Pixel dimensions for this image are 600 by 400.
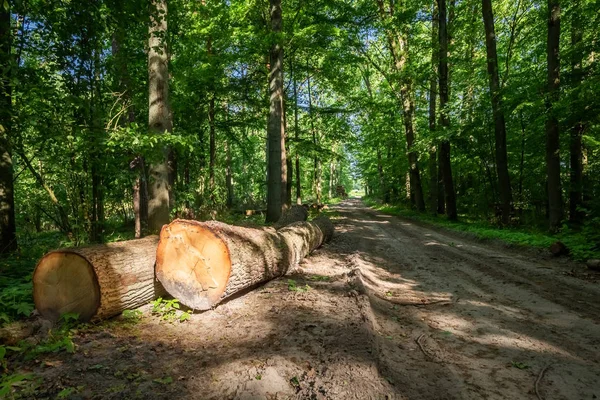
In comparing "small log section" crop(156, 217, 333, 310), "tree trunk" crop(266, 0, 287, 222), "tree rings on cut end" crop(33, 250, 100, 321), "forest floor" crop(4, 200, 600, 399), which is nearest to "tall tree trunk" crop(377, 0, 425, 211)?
"tree trunk" crop(266, 0, 287, 222)

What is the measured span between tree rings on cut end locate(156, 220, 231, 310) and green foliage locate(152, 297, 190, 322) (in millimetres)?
134

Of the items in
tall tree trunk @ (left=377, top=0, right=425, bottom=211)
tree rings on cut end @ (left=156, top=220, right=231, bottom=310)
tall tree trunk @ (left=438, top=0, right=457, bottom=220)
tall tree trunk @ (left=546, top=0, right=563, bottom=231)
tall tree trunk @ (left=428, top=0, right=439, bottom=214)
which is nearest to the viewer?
tree rings on cut end @ (left=156, top=220, right=231, bottom=310)

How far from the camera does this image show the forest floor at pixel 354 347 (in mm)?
2539

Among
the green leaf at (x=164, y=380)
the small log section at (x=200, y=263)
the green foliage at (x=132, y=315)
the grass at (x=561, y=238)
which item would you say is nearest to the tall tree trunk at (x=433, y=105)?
the grass at (x=561, y=238)

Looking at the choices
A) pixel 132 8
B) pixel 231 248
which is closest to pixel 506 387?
pixel 231 248

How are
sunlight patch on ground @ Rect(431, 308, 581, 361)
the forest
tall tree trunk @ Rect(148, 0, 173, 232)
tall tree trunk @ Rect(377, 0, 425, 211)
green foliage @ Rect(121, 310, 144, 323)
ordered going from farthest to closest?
tall tree trunk @ Rect(377, 0, 425, 211), tall tree trunk @ Rect(148, 0, 173, 232), the forest, green foliage @ Rect(121, 310, 144, 323), sunlight patch on ground @ Rect(431, 308, 581, 361)

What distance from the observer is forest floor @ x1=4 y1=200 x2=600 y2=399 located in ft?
8.33

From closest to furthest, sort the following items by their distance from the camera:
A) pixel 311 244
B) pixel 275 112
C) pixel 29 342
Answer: pixel 29 342 → pixel 311 244 → pixel 275 112

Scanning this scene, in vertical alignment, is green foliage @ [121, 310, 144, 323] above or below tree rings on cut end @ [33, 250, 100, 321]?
below

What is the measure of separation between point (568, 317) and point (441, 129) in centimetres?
1141

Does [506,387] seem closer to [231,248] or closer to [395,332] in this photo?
[395,332]

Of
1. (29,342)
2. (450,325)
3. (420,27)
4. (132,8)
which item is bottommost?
(450,325)

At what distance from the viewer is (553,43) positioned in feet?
32.7

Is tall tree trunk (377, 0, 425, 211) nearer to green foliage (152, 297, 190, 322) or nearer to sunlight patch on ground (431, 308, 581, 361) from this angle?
sunlight patch on ground (431, 308, 581, 361)
